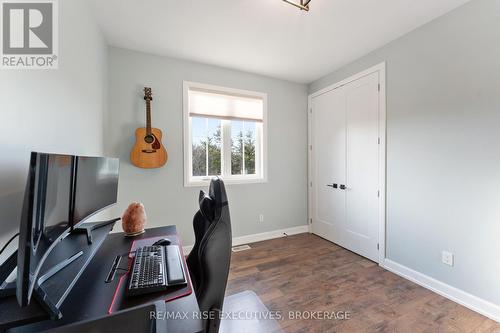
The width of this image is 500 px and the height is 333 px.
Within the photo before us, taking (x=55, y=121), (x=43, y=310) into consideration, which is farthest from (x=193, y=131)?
(x=43, y=310)

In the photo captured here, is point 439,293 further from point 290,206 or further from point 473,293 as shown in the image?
point 290,206

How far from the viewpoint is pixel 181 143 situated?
8.78ft

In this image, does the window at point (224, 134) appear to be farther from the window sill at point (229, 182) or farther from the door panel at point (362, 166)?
the door panel at point (362, 166)

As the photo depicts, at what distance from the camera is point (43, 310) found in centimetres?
62

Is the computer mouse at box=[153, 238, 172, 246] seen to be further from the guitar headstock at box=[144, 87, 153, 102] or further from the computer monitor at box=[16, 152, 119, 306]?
the guitar headstock at box=[144, 87, 153, 102]

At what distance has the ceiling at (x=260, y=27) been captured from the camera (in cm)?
177

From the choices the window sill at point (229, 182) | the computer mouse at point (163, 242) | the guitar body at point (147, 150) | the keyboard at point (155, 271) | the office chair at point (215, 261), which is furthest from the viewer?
the window sill at point (229, 182)

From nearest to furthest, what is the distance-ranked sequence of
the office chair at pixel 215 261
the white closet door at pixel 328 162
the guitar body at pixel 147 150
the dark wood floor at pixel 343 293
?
the office chair at pixel 215 261
the dark wood floor at pixel 343 293
the guitar body at pixel 147 150
the white closet door at pixel 328 162

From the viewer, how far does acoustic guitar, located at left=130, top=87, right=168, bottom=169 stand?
236cm

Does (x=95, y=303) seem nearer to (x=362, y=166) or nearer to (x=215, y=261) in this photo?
(x=215, y=261)

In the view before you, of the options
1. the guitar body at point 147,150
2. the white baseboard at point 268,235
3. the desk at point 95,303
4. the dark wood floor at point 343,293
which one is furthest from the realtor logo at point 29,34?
the white baseboard at point 268,235

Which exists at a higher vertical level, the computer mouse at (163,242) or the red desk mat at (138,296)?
the computer mouse at (163,242)

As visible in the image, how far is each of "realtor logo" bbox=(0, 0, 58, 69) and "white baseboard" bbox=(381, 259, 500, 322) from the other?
11.1 ft

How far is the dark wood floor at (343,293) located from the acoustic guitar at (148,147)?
156 cm
